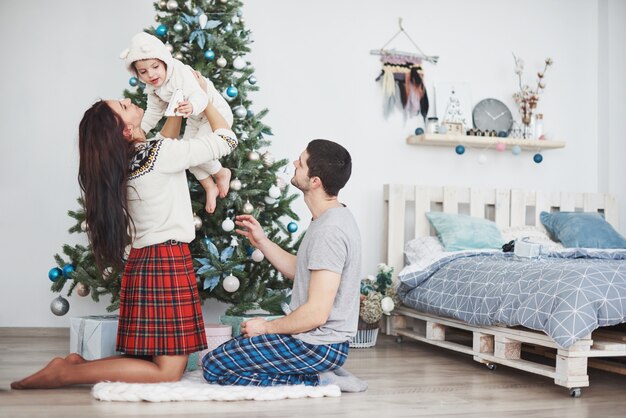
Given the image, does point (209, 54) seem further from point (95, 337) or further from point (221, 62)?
point (95, 337)

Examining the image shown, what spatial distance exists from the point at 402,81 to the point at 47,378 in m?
2.98

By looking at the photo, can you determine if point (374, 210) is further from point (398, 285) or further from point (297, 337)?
point (297, 337)

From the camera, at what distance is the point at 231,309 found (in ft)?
11.1

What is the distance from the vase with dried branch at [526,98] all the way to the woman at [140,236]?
2.78 m

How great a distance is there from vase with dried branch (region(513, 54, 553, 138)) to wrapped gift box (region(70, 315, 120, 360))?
3049mm

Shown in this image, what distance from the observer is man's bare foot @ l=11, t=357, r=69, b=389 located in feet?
8.01

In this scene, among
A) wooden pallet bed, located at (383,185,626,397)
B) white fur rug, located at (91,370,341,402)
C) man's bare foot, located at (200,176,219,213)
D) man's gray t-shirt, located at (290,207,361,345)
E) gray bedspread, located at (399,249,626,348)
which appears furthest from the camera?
wooden pallet bed, located at (383,185,626,397)

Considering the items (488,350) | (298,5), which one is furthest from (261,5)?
(488,350)

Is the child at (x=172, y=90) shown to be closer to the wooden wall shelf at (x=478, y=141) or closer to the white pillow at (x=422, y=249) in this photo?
the white pillow at (x=422, y=249)

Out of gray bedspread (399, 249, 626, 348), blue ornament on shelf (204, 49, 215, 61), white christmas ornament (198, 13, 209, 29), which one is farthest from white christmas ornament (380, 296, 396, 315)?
white christmas ornament (198, 13, 209, 29)

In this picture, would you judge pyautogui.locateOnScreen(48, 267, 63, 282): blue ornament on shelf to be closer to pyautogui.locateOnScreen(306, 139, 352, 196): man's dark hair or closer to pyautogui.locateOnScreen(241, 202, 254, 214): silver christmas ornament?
pyautogui.locateOnScreen(241, 202, 254, 214): silver christmas ornament

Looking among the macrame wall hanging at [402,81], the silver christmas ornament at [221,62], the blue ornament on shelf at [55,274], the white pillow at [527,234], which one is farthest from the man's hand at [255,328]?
the macrame wall hanging at [402,81]

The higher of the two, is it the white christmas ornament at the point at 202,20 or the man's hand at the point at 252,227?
the white christmas ornament at the point at 202,20

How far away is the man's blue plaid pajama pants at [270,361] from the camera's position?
2512 millimetres
